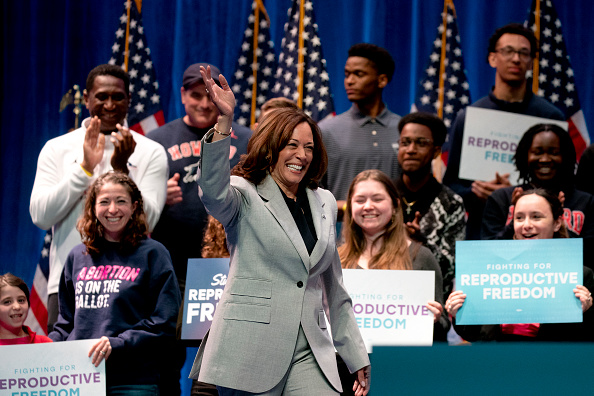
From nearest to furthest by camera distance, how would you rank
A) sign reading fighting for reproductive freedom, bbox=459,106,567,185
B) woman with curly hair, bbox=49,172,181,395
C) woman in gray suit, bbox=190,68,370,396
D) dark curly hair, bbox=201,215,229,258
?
woman in gray suit, bbox=190,68,370,396
woman with curly hair, bbox=49,172,181,395
dark curly hair, bbox=201,215,229,258
sign reading fighting for reproductive freedom, bbox=459,106,567,185

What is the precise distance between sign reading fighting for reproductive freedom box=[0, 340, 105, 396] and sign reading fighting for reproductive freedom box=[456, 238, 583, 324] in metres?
1.77

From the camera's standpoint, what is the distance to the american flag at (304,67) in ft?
21.9

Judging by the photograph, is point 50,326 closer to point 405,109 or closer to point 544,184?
point 544,184

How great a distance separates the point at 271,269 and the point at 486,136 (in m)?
2.98

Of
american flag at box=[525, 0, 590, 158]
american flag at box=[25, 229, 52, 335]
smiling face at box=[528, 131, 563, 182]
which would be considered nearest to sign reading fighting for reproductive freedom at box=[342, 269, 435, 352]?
smiling face at box=[528, 131, 563, 182]

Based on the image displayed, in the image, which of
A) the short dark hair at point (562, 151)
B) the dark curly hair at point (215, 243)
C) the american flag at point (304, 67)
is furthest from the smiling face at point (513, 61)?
the dark curly hair at point (215, 243)

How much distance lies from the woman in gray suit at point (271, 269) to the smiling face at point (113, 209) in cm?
139

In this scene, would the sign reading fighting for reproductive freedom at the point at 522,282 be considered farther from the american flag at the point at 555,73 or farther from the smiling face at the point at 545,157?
the american flag at the point at 555,73

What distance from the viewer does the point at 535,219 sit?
4.22 m

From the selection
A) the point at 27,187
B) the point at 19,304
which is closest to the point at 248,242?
the point at 19,304

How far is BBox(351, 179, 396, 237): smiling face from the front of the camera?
4301mm

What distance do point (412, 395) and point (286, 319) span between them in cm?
159

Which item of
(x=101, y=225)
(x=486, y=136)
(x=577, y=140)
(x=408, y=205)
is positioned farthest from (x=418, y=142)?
(x=101, y=225)

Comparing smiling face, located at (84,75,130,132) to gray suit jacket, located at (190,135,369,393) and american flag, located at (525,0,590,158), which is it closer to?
gray suit jacket, located at (190,135,369,393)
